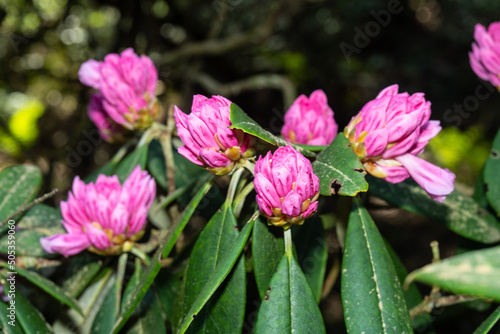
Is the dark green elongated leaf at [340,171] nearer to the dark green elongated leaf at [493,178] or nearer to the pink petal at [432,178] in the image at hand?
the pink petal at [432,178]

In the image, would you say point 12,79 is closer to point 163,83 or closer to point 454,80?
point 163,83

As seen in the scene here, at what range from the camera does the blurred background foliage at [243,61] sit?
266cm

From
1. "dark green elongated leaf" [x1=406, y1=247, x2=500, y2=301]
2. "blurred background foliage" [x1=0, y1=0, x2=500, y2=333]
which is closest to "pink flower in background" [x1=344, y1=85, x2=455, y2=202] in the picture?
"dark green elongated leaf" [x1=406, y1=247, x2=500, y2=301]

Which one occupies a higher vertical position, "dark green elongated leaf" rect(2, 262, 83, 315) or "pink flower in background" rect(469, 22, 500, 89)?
"pink flower in background" rect(469, 22, 500, 89)

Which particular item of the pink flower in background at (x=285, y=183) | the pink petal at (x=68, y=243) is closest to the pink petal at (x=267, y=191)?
the pink flower in background at (x=285, y=183)

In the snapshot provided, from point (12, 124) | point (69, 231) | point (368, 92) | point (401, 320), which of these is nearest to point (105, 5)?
point (12, 124)

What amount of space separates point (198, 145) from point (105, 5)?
257 centimetres

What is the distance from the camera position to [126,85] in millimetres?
1188

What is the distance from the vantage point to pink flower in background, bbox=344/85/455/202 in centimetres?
80

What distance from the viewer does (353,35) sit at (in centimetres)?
358

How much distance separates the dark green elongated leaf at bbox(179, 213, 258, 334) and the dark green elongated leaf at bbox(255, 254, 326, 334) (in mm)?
88

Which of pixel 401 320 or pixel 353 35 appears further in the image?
pixel 353 35

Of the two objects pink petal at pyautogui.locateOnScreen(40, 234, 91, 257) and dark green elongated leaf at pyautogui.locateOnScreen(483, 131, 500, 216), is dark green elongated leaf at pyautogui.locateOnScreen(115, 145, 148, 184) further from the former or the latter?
dark green elongated leaf at pyautogui.locateOnScreen(483, 131, 500, 216)

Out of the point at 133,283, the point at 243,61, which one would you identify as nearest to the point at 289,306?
the point at 133,283
